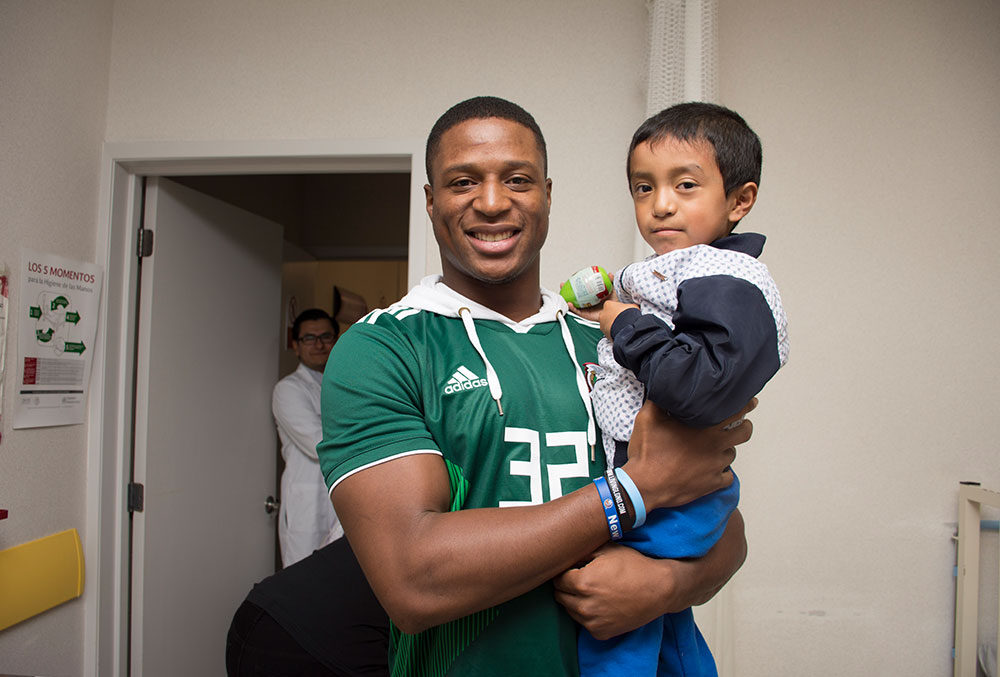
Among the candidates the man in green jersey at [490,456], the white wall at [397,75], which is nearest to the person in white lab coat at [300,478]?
the white wall at [397,75]

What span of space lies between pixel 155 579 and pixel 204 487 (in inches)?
15.5

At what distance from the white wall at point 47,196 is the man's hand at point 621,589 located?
1640 millimetres

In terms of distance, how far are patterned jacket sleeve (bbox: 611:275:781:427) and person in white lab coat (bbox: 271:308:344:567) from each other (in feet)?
7.31

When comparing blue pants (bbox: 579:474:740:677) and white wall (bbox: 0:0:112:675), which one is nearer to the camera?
blue pants (bbox: 579:474:740:677)

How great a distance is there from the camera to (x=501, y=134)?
104 cm

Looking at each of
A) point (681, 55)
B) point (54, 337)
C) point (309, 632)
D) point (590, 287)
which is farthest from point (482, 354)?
point (54, 337)

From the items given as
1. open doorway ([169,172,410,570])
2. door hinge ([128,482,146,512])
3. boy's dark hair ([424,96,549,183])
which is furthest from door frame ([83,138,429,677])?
open doorway ([169,172,410,570])

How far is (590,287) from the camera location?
1145mm

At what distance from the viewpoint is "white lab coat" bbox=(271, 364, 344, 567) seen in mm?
2826

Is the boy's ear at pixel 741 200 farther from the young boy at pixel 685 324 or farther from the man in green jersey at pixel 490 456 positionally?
the man in green jersey at pixel 490 456

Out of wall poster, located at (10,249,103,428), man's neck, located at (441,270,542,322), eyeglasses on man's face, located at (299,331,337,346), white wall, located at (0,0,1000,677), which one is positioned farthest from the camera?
eyeglasses on man's face, located at (299,331,337,346)

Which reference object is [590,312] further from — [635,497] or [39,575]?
[39,575]

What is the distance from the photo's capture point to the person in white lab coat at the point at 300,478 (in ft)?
9.28

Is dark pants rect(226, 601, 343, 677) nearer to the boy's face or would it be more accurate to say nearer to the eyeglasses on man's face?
the boy's face
